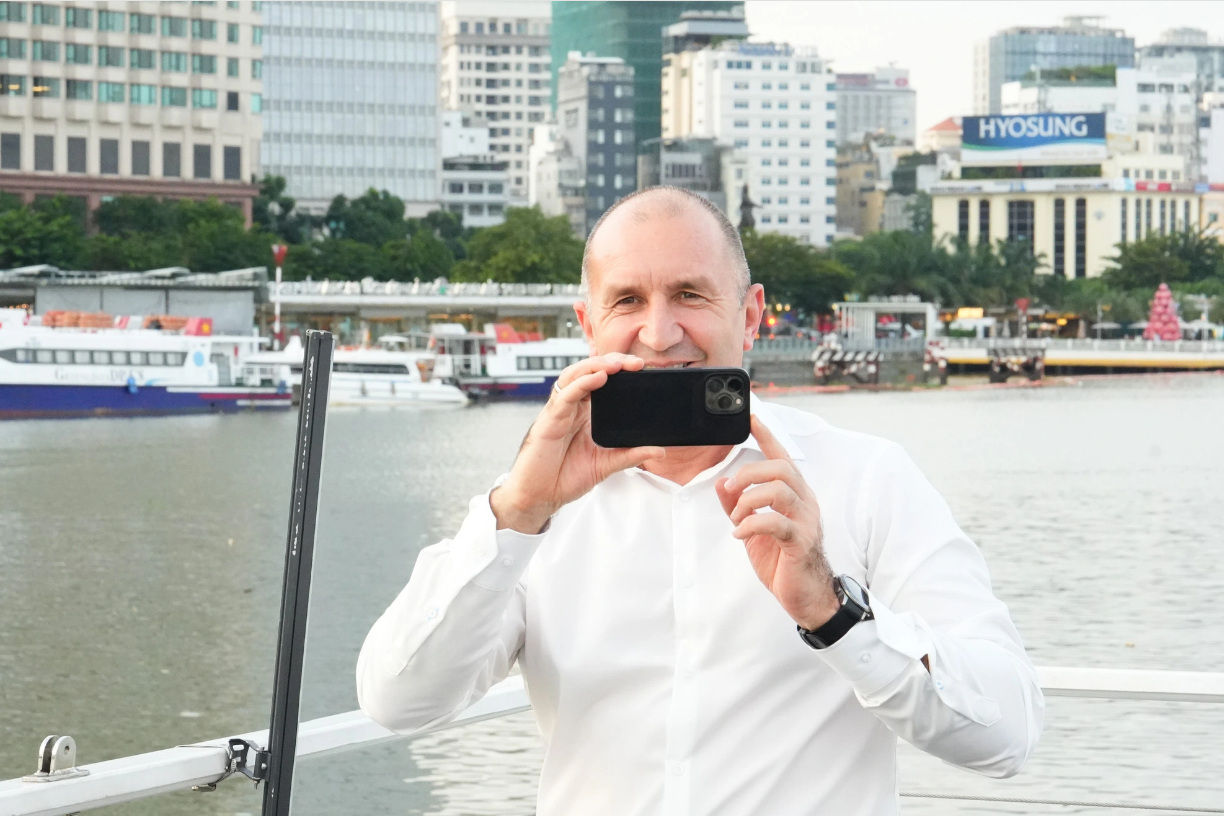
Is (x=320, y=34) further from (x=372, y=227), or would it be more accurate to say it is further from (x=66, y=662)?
(x=66, y=662)

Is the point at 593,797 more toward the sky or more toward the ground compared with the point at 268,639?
more toward the sky

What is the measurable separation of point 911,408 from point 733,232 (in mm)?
48440

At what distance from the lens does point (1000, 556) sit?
20.5 m

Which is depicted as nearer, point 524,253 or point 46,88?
point 524,253

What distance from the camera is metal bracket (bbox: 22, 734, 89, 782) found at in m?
1.84

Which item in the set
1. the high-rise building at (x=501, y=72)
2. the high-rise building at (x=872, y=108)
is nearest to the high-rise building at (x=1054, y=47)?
the high-rise building at (x=872, y=108)

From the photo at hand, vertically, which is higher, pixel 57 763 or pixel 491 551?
pixel 491 551

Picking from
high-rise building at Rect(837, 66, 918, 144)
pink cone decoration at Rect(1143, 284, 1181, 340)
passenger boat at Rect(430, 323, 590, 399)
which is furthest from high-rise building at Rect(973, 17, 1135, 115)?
passenger boat at Rect(430, 323, 590, 399)

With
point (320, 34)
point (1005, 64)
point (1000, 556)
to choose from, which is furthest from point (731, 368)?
point (1005, 64)

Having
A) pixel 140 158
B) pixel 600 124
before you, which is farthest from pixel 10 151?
pixel 600 124

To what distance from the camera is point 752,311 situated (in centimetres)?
200

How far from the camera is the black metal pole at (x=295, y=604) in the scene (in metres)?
1.86

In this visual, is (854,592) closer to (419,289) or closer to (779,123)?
(419,289)

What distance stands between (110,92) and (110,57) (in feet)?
5.42
